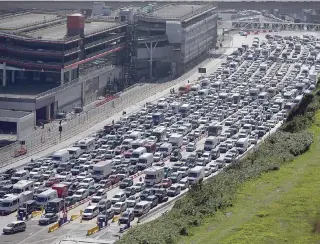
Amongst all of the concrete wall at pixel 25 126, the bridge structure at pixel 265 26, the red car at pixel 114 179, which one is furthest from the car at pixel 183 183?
the bridge structure at pixel 265 26

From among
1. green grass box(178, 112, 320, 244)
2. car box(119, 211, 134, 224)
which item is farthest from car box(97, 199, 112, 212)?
green grass box(178, 112, 320, 244)

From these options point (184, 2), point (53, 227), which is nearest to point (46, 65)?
point (53, 227)

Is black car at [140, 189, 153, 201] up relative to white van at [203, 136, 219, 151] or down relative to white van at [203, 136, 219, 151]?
up

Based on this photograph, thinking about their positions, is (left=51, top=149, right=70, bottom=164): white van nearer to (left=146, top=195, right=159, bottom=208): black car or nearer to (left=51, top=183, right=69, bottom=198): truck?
(left=51, top=183, right=69, bottom=198): truck

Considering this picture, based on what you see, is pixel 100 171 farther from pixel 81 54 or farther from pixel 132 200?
pixel 81 54

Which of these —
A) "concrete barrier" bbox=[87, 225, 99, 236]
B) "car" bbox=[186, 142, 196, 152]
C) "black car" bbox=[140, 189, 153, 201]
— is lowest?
"car" bbox=[186, 142, 196, 152]

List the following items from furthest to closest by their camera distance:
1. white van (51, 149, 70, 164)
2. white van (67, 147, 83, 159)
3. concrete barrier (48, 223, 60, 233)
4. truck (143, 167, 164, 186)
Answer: white van (67, 147, 83, 159)
white van (51, 149, 70, 164)
truck (143, 167, 164, 186)
concrete barrier (48, 223, 60, 233)
